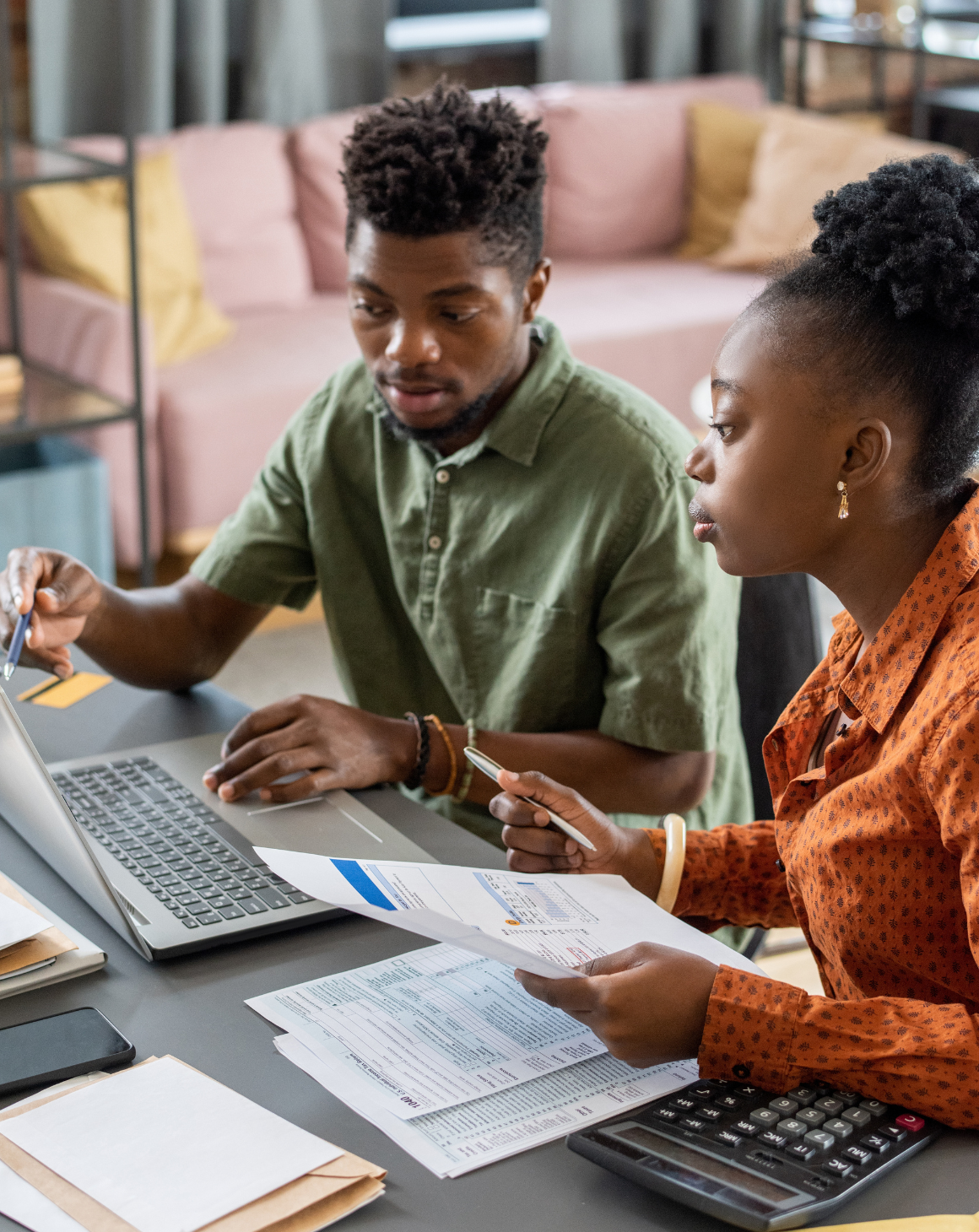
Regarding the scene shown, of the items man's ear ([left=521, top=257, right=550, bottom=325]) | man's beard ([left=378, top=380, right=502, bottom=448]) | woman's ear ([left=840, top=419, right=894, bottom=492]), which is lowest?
man's beard ([left=378, top=380, right=502, bottom=448])

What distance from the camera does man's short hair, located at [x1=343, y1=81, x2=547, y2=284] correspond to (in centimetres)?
139

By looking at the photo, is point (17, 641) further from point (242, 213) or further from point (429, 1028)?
point (242, 213)

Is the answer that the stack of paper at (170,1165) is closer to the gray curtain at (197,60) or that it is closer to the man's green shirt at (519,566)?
the man's green shirt at (519,566)

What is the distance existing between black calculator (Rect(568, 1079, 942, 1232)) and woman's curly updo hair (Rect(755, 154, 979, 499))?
40cm

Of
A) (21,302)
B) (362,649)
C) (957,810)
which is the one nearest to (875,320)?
(957,810)

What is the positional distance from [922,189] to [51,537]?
8.14ft

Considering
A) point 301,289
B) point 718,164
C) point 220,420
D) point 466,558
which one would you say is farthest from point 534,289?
point 718,164

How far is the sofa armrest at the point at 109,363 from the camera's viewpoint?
3.25 m

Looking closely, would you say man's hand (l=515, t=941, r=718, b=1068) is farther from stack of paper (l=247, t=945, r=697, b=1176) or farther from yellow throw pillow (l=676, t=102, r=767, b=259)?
yellow throw pillow (l=676, t=102, r=767, b=259)

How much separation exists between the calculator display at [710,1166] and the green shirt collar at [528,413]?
2.61ft

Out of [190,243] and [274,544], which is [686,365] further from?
[274,544]

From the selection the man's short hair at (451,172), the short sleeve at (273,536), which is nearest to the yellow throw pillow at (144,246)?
the short sleeve at (273,536)

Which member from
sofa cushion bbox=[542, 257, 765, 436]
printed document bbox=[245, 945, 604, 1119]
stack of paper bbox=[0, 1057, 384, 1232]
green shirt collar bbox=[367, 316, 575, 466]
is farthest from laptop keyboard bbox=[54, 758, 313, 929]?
sofa cushion bbox=[542, 257, 765, 436]

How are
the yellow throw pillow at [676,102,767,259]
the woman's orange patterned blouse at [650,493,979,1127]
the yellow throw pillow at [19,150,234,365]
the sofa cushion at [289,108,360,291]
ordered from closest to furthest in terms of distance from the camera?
the woman's orange patterned blouse at [650,493,979,1127] < the yellow throw pillow at [19,150,234,365] < the sofa cushion at [289,108,360,291] < the yellow throw pillow at [676,102,767,259]
